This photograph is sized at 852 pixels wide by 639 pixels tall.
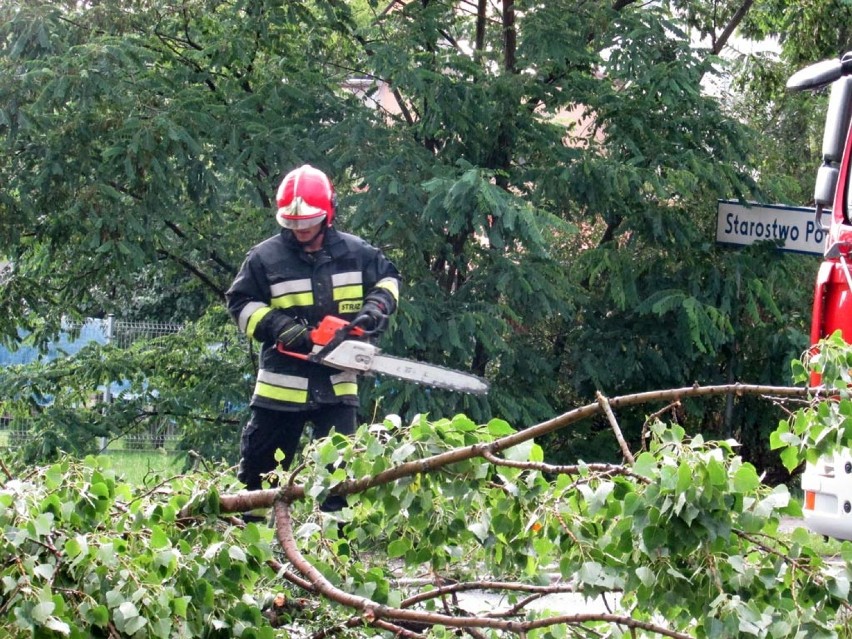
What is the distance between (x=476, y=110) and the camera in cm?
814

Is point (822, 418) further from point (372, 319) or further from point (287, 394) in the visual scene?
point (287, 394)

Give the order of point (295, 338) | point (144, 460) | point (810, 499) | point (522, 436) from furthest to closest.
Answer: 1. point (144, 460)
2. point (295, 338)
3. point (810, 499)
4. point (522, 436)

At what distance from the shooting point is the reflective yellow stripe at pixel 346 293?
591cm

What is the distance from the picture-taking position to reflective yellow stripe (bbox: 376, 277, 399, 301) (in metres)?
5.91

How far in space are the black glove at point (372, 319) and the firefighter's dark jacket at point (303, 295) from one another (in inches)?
2.8

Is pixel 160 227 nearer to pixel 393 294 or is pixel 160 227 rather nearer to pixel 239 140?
pixel 239 140

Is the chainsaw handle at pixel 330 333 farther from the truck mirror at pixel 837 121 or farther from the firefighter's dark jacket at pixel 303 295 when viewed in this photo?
the truck mirror at pixel 837 121

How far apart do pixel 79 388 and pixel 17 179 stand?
1.56m

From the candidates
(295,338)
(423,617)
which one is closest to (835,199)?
(295,338)

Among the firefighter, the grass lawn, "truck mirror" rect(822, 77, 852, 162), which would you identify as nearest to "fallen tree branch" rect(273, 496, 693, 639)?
the firefighter

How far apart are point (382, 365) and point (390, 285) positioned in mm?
384

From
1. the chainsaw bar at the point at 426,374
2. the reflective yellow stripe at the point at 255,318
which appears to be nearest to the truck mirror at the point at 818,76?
the chainsaw bar at the point at 426,374

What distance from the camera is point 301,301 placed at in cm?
588

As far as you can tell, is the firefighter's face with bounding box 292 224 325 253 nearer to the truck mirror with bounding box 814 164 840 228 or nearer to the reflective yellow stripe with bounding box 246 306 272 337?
the reflective yellow stripe with bounding box 246 306 272 337
